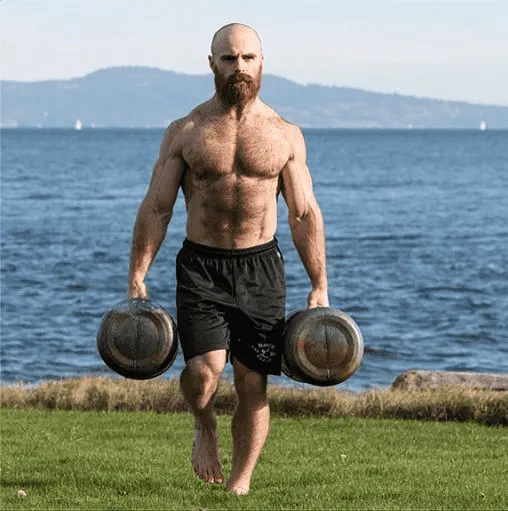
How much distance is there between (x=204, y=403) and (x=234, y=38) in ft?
6.54

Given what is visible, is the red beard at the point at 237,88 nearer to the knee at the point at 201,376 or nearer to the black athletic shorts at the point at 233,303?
the black athletic shorts at the point at 233,303

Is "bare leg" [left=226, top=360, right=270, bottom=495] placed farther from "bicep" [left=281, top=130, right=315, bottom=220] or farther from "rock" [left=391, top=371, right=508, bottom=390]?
"rock" [left=391, top=371, right=508, bottom=390]

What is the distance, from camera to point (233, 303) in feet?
26.1

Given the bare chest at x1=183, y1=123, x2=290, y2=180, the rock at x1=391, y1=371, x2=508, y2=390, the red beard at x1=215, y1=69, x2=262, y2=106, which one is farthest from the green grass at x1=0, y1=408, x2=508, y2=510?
the red beard at x1=215, y1=69, x2=262, y2=106

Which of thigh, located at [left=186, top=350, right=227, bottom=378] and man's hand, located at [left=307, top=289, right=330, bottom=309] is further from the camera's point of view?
man's hand, located at [left=307, top=289, right=330, bottom=309]

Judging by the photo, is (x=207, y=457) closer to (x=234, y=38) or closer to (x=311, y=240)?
(x=311, y=240)

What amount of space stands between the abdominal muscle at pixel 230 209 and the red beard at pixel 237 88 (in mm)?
410

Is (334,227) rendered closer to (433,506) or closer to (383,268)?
(383,268)

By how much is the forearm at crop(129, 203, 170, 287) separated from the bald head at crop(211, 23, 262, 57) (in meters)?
0.95

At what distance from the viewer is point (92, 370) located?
24.8 m

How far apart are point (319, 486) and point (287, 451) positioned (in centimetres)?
173

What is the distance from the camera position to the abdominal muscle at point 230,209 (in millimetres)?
7926

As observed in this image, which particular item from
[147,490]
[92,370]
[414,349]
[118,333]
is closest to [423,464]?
[147,490]

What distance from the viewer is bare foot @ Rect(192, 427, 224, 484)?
8156 millimetres
